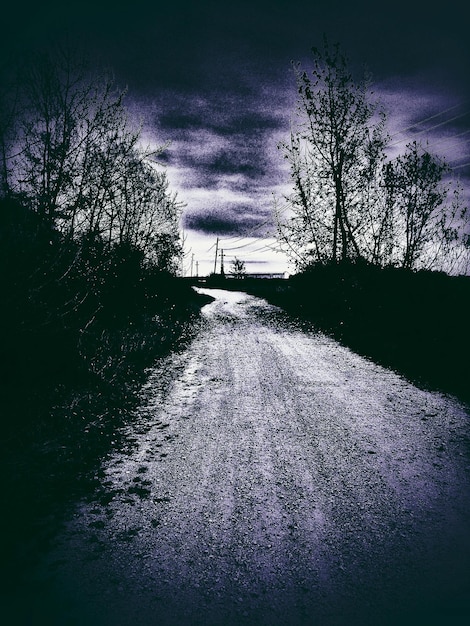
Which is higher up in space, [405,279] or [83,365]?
[405,279]

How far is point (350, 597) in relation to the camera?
2.61 m

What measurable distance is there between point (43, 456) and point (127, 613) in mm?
2404

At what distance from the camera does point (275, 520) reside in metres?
3.46

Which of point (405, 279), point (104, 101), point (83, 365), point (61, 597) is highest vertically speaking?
point (104, 101)

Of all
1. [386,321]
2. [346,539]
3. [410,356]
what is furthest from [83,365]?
[386,321]

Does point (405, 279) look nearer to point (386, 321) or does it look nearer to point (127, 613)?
point (386, 321)

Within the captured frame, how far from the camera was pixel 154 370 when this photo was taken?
8.79 m

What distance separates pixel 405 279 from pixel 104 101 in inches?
397

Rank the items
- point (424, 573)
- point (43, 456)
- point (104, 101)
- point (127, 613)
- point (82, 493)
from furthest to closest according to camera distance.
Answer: point (104, 101) → point (43, 456) → point (82, 493) → point (424, 573) → point (127, 613)

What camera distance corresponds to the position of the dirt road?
8.41 ft

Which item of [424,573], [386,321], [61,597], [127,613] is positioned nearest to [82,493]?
[61,597]

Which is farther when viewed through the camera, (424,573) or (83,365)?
(83,365)

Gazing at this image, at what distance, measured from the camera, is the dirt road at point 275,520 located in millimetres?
2564

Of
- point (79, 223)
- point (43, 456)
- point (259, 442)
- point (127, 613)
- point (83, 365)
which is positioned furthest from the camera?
point (79, 223)
